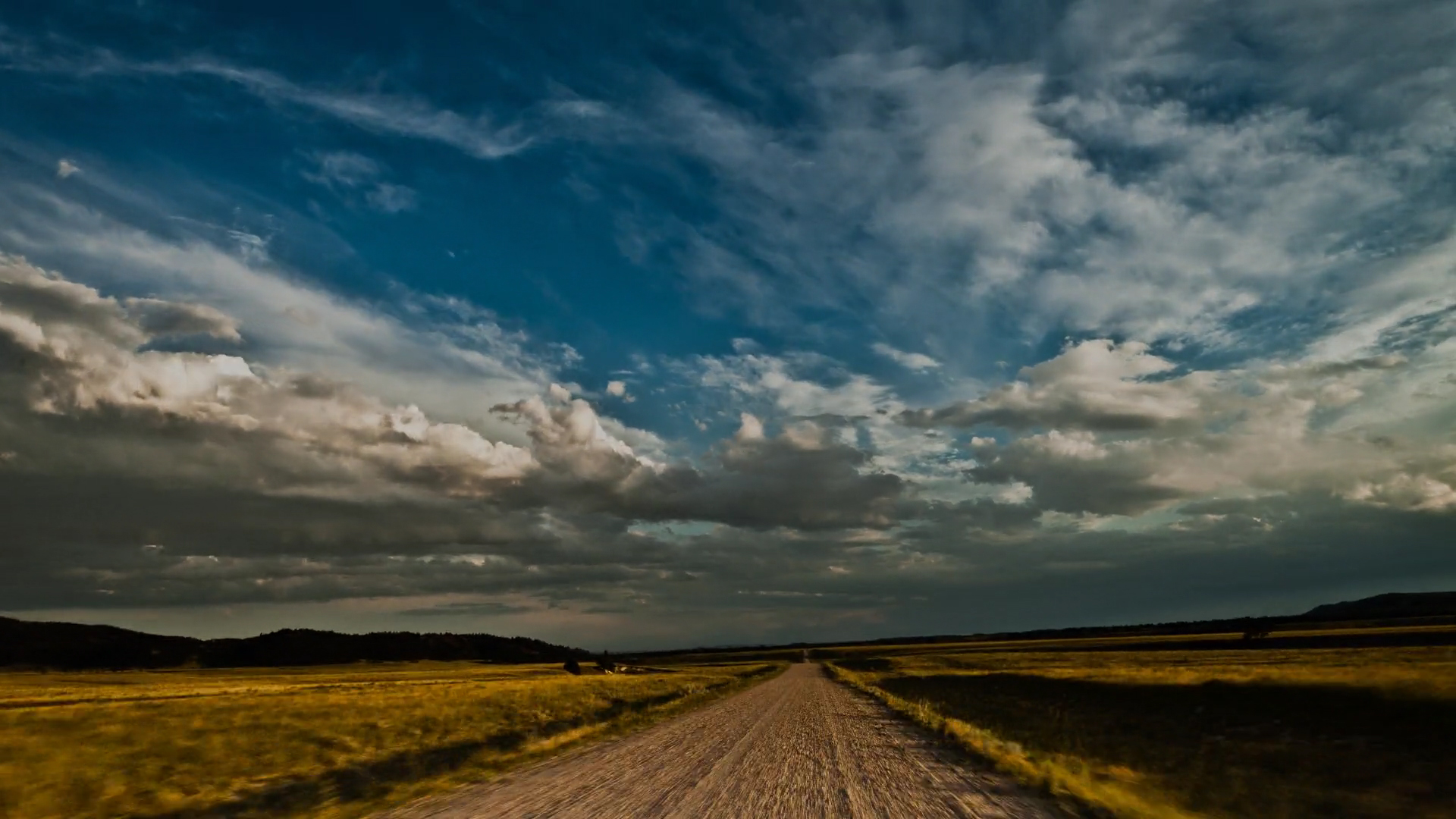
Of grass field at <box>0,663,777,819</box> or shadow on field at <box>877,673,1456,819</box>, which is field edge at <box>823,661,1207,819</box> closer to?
shadow on field at <box>877,673,1456,819</box>

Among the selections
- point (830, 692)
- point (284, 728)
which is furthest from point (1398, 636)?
point (284, 728)

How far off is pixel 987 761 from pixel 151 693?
250ft

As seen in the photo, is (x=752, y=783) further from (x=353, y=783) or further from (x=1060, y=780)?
(x=353, y=783)

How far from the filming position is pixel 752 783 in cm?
1494

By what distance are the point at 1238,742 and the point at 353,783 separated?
82.1 ft

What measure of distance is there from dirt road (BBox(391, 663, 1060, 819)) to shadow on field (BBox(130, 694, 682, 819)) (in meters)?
2.67

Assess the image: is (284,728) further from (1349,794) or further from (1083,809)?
(1349,794)

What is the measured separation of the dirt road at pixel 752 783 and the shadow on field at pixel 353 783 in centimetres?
267

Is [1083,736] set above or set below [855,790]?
below

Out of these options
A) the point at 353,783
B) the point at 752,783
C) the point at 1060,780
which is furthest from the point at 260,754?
the point at 1060,780

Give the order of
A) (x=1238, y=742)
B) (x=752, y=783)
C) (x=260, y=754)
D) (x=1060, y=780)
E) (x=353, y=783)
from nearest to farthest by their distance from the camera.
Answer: (x=752, y=783) < (x=1060, y=780) < (x=353, y=783) < (x=260, y=754) < (x=1238, y=742)

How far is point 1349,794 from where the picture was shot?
52.2ft

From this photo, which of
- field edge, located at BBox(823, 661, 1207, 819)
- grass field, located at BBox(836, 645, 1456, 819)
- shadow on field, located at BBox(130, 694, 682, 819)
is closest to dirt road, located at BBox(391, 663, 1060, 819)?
field edge, located at BBox(823, 661, 1207, 819)

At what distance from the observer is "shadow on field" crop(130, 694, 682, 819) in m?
14.2
